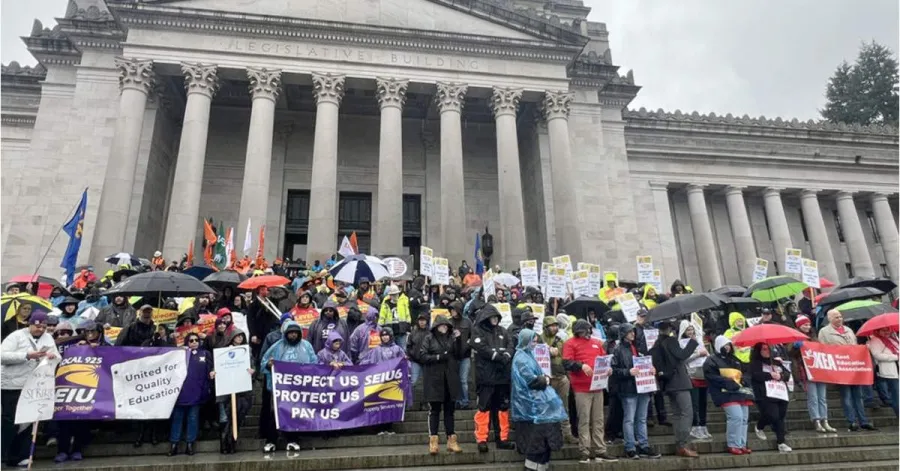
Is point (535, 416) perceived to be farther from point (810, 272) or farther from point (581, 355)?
point (810, 272)

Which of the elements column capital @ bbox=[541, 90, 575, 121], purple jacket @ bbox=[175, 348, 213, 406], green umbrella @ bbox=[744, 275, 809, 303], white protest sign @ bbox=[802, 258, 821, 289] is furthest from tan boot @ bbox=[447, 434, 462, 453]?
column capital @ bbox=[541, 90, 575, 121]

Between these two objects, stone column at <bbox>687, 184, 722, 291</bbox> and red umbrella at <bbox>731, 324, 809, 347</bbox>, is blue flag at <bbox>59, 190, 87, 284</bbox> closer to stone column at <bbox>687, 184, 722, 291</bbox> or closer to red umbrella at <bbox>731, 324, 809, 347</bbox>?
red umbrella at <bbox>731, 324, 809, 347</bbox>

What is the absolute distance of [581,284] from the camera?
53.6 ft

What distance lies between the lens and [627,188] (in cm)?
2741

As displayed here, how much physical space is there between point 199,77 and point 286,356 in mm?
17985

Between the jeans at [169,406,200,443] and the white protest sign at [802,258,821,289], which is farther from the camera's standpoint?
the white protest sign at [802,258,821,289]

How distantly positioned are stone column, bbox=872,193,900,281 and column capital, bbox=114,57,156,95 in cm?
4189

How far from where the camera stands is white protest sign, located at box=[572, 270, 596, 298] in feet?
53.3

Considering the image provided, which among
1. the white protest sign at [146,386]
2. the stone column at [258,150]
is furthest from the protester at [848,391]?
the stone column at [258,150]

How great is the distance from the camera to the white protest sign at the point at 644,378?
26.5 feet

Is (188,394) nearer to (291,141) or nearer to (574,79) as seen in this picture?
(291,141)

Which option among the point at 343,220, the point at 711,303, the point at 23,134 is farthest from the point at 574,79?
the point at 23,134

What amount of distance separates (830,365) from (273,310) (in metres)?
10.9

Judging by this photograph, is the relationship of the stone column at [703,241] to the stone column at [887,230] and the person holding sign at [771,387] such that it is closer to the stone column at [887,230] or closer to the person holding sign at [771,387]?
the stone column at [887,230]
